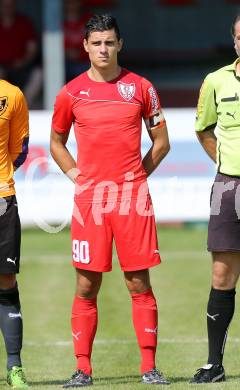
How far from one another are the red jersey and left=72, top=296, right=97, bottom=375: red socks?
0.66 m

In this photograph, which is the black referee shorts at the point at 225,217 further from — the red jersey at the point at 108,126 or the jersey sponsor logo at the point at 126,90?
the jersey sponsor logo at the point at 126,90

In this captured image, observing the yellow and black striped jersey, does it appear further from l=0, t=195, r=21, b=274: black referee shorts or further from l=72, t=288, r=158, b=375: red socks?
l=72, t=288, r=158, b=375: red socks

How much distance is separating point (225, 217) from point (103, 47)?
128cm

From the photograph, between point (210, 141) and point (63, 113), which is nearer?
point (63, 113)

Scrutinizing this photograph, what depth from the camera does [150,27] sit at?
2330 centimetres

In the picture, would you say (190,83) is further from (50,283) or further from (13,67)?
(50,283)

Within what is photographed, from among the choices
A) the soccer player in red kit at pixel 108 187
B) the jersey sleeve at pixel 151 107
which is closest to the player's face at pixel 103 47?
the soccer player in red kit at pixel 108 187

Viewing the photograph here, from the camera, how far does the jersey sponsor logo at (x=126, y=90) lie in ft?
24.8

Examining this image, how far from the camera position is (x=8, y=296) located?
303 inches

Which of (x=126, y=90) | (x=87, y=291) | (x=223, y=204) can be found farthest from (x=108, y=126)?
(x=87, y=291)

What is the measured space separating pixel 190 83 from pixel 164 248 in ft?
25.0

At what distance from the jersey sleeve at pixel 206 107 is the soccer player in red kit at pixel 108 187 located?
0.87ft

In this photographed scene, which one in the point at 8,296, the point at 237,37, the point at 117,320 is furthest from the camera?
the point at 117,320

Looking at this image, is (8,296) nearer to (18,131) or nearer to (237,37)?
(18,131)
